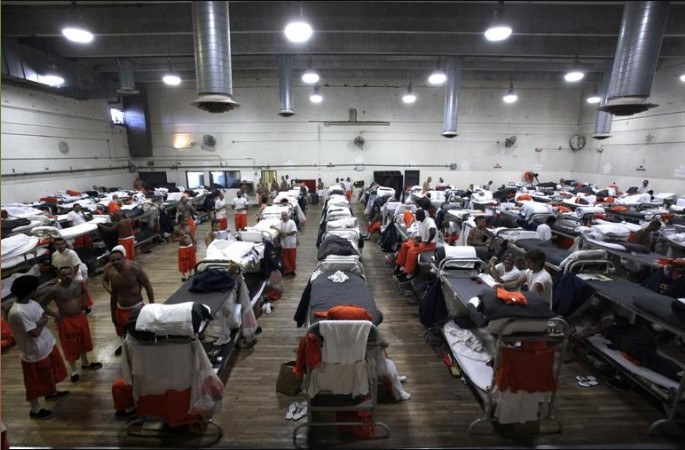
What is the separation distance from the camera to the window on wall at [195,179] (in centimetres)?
2055

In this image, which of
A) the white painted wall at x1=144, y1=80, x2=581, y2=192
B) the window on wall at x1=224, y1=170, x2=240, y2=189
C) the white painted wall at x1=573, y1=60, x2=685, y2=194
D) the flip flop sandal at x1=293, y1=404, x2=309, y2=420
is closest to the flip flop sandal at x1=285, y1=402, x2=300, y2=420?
the flip flop sandal at x1=293, y1=404, x2=309, y2=420

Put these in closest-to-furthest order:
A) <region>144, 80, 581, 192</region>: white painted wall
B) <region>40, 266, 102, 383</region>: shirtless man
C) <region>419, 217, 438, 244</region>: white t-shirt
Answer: <region>40, 266, 102, 383</region>: shirtless man < <region>419, 217, 438, 244</region>: white t-shirt < <region>144, 80, 581, 192</region>: white painted wall

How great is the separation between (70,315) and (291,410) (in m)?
3.36

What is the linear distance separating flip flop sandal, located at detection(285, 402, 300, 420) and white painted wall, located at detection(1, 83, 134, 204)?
1386 centimetres

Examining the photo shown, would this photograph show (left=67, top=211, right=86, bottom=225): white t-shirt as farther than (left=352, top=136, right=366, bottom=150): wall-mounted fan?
No

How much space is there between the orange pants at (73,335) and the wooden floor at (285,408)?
1.53 ft

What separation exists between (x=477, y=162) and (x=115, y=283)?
2023 centimetres

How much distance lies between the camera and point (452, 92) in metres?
14.8

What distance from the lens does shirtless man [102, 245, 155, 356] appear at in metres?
5.11

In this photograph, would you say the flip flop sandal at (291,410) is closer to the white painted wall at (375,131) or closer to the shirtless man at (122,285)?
the shirtless man at (122,285)

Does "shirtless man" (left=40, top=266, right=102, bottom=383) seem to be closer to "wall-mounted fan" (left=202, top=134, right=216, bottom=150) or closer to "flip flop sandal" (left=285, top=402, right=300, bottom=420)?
"flip flop sandal" (left=285, top=402, right=300, bottom=420)

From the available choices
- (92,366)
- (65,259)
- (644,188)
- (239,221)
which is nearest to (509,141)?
(644,188)

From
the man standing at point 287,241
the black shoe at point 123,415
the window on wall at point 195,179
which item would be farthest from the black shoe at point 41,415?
the window on wall at point 195,179

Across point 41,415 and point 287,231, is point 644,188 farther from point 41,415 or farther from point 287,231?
point 41,415
